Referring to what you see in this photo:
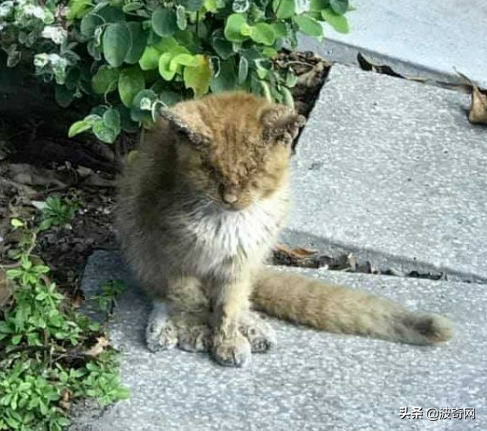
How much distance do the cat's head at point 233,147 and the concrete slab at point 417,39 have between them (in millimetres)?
2240

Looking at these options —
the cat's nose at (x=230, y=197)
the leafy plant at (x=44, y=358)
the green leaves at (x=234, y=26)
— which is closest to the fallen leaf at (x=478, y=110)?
the green leaves at (x=234, y=26)

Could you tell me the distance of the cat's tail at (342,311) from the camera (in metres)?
4.19

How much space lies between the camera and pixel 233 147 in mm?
3793

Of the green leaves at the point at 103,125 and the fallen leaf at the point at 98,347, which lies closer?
the fallen leaf at the point at 98,347

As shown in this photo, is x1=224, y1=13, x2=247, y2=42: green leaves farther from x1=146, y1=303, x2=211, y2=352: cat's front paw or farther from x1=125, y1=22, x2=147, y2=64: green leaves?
x1=146, y1=303, x2=211, y2=352: cat's front paw

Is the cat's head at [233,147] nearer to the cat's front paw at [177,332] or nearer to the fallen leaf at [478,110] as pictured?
the cat's front paw at [177,332]

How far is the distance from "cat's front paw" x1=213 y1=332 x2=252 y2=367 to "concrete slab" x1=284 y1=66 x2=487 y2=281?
0.80 meters

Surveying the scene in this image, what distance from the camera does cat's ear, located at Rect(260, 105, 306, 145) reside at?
12.5 ft

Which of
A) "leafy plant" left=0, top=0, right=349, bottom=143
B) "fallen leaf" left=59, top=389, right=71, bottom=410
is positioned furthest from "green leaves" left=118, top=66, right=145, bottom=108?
"fallen leaf" left=59, top=389, right=71, bottom=410

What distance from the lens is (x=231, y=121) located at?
3.85 m

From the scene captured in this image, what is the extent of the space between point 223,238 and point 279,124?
1.55 feet

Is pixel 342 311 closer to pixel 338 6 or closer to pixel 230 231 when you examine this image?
pixel 230 231

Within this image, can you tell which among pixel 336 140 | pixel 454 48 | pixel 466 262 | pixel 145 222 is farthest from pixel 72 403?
pixel 454 48

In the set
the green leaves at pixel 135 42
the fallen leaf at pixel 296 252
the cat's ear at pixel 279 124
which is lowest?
the fallen leaf at pixel 296 252
